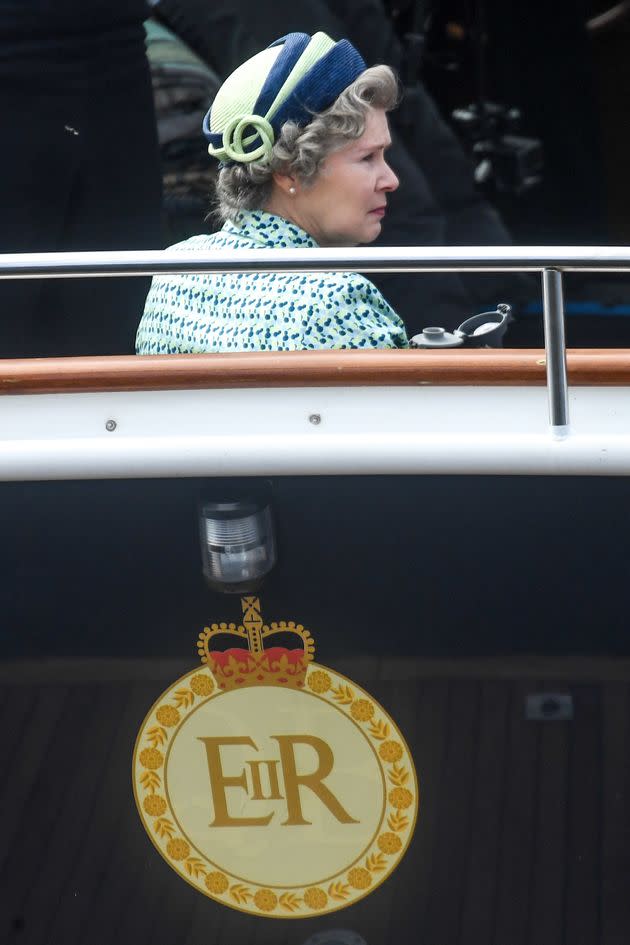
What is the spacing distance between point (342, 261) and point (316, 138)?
14.4 inches

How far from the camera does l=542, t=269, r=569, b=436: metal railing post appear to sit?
4.93 feet

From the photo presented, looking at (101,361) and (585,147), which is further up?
(585,147)

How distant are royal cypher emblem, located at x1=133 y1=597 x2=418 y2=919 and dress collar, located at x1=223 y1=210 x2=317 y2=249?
507 millimetres

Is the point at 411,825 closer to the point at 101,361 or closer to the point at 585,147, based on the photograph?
the point at 101,361

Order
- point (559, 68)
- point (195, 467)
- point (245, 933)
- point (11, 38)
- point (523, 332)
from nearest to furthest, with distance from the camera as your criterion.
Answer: point (195, 467), point (245, 933), point (11, 38), point (523, 332), point (559, 68)

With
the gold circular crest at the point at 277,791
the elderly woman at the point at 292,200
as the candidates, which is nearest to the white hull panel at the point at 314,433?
the elderly woman at the point at 292,200

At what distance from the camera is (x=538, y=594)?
5.27 feet

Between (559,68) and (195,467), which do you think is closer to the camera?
(195,467)

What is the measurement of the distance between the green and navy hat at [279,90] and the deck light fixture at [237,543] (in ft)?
1.63

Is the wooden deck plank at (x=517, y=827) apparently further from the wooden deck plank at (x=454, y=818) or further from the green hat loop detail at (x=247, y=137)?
the green hat loop detail at (x=247, y=137)

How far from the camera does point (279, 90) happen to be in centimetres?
179

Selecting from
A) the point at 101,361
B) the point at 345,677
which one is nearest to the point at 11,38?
the point at 101,361

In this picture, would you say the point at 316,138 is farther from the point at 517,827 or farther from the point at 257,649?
the point at 517,827

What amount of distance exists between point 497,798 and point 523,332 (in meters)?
1.90
